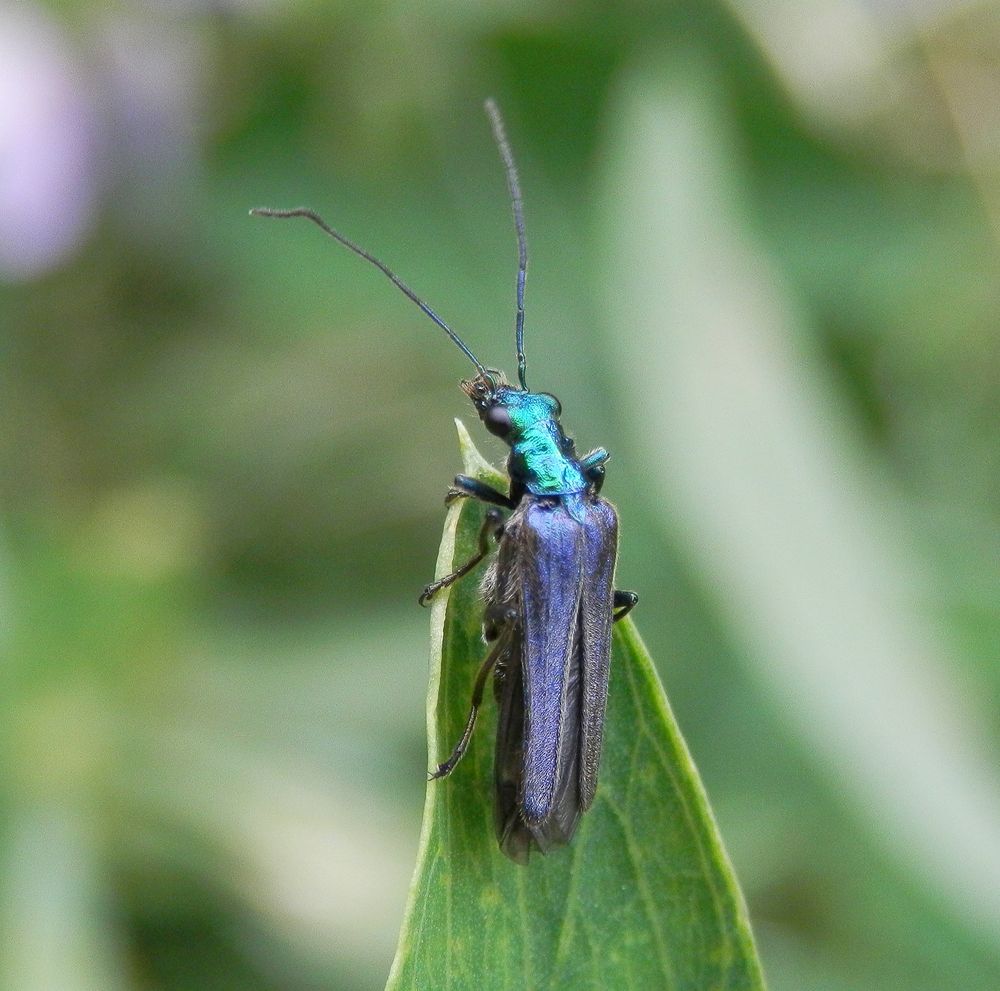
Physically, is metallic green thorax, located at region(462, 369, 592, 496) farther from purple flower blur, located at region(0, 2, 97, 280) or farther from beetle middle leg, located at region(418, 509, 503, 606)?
purple flower blur, located at region(0, 2, 97, 280)

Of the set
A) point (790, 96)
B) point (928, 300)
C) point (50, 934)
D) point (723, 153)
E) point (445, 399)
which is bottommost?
point (50, 934)

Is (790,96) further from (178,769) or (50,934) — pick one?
(50,934)

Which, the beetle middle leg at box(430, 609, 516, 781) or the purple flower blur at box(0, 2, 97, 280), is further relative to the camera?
the purple flower blur at box(0, 2, 97, 280)

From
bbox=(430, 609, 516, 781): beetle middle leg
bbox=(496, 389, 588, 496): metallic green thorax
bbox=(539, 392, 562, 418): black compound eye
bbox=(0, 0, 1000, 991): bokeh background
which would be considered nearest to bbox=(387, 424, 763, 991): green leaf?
bbox=(430, 609, 516, 781): beetle middle leg

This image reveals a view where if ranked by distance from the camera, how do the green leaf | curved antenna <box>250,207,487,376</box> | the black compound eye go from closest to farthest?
1. the green leaf
2. curved antenna <box>250,207,487,376</box>
3. the black compound eye

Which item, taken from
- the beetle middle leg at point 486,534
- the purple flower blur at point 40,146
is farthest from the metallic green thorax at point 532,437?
the purple flower blur at point 40,146

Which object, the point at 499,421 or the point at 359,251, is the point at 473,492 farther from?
the point at 359,251

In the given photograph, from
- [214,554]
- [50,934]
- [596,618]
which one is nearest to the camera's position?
[596,618]

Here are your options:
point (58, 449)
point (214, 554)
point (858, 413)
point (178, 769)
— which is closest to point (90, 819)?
point (178, 769)
